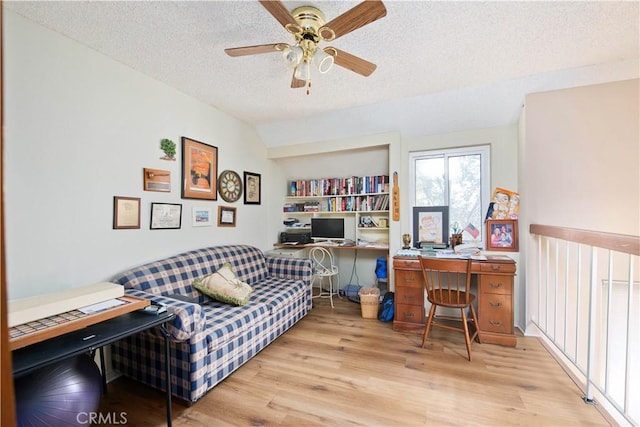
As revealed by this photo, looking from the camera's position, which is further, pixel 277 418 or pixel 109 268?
pixel 109 268

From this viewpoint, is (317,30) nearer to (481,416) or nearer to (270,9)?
(270,9)

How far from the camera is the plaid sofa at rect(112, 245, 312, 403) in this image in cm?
163

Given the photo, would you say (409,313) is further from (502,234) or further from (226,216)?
(226,216)

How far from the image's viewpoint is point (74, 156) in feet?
5.86

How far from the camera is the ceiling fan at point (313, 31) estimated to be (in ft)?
4.11

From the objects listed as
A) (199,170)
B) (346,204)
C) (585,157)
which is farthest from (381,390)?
(585,157)

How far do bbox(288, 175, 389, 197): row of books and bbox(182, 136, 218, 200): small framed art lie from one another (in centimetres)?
147

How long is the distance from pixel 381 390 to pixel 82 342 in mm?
1726

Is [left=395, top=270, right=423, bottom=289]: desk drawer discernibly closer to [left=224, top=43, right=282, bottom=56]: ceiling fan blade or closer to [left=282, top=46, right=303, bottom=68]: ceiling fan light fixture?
[left=282, top=46, right=303, bottom=68]: ceiling fan light fixture

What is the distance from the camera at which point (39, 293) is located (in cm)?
160

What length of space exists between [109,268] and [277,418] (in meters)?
1.66

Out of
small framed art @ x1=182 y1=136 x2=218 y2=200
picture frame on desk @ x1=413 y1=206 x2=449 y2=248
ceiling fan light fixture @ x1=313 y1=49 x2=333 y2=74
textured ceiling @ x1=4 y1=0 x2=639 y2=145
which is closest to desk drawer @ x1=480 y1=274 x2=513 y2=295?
picture frame on desk @ x1=413 y1=206 x2=449 y2=248

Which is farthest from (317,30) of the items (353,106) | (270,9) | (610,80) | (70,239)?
(610,80)

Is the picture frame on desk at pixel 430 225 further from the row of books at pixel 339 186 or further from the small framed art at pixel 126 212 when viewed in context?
the small framed art at pixel 126 212
